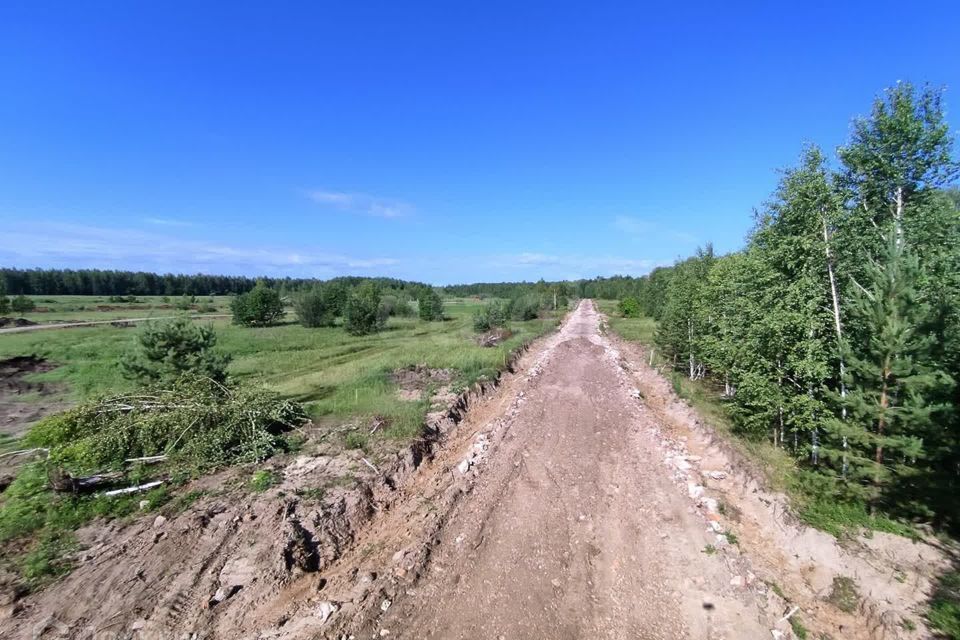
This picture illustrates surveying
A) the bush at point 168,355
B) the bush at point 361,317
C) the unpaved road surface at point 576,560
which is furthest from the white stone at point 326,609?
the bush at point 361,317

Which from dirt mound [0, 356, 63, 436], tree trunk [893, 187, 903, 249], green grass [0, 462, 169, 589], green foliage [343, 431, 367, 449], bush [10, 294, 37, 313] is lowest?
dirt mound [0, 356, 63, 436]

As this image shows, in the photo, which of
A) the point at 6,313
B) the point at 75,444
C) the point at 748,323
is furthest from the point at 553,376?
the point at 6,313

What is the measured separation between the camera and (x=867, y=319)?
8.12 metres

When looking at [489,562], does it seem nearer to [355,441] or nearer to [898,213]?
[355,441]

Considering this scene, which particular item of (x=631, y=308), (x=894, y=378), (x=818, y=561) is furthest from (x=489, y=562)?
(x=631, y=308)

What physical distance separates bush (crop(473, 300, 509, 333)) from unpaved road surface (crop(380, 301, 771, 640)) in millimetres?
36603

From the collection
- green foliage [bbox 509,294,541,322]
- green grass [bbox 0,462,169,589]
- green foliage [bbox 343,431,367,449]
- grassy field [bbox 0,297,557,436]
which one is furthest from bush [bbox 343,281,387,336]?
green grass [bbox 0,462,169,589]

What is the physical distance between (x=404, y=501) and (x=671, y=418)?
11.8 meters

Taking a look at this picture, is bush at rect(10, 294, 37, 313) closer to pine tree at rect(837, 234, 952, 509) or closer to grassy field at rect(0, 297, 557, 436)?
grassy field at rect(0, 297, 557, 436)

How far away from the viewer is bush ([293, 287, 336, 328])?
60.2 meters

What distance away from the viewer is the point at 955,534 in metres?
7.65

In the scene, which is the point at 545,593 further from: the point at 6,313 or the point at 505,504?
the point at 6,313

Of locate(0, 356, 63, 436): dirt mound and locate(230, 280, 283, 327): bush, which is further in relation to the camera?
locate(230, 280, 283, 327): bush

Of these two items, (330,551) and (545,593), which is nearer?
(545,593)
